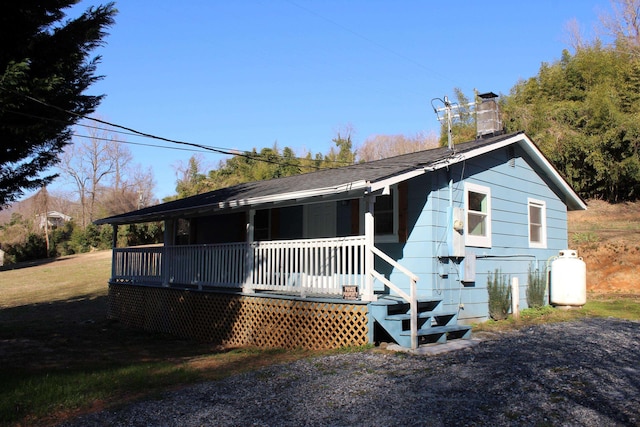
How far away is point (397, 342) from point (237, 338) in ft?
12.1

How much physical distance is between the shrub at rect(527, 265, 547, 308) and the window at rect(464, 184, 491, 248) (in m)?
2.18

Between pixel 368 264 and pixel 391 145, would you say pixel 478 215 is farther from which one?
pixel 391 145

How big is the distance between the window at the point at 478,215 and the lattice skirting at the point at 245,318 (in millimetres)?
3481

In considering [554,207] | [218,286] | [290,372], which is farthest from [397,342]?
[554,207]

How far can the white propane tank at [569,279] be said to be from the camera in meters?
12.0

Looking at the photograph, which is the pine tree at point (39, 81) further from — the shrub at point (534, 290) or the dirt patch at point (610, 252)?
the dirt patch at point (610, 252)

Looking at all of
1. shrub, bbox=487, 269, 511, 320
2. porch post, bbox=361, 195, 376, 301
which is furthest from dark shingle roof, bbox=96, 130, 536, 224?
shrub, bbox=487, 269, 511, 320

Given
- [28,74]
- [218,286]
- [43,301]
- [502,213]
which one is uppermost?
[28,74]

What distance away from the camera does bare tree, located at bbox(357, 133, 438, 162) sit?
169 feet

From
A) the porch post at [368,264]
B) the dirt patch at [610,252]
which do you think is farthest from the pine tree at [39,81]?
the dirt patch at [610,252]

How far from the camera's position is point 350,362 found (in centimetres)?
695

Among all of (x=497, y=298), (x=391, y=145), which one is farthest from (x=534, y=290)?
(x=391, y=145)

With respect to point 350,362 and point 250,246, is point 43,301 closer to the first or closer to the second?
point 250,246

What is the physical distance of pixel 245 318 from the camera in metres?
9.91
